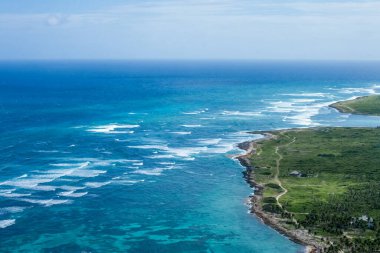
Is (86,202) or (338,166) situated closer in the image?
(86,202)

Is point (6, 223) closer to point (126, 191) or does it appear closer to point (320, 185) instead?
point (126, 191)

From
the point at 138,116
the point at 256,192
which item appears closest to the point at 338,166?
the point at 256,192

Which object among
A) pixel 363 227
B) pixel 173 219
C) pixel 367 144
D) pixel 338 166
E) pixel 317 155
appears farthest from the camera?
pixel 367 144

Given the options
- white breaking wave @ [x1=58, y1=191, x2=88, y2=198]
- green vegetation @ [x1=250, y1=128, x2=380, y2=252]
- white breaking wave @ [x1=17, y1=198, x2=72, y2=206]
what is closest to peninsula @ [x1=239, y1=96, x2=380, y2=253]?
green vegetation @ [x1=250, y1=128, x2=380, y2=252]

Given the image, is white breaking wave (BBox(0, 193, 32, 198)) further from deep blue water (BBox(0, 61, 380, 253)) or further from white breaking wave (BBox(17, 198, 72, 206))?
white breaking wave (BBox(17, 198, 72, 206))

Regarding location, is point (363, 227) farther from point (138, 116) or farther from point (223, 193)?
point (138, 116)

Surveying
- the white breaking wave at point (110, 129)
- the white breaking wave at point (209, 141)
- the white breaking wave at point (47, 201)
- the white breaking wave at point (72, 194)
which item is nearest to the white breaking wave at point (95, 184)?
the white breaking wave at point (72, 194)

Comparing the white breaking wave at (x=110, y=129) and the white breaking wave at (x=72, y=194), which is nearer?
the white breaking wave at (x=72, y=194)

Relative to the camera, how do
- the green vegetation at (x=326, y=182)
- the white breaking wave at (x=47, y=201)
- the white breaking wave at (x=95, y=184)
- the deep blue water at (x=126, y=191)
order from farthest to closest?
the white breaking wave at (x=95, y=184) → the white breaking wave at (x=47, y=201) → the green vegetation at (x=326, y=182) → the deep blue water at (x=126, y=191)

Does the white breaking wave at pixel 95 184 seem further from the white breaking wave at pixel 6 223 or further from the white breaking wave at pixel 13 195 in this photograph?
the white breaking wave at pixel 6 223
